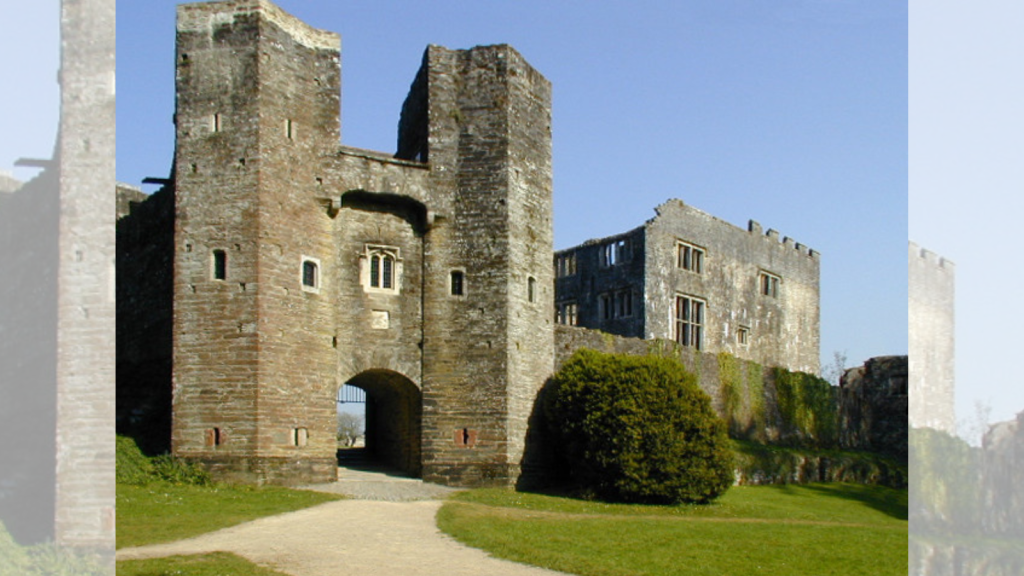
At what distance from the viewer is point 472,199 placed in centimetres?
2730

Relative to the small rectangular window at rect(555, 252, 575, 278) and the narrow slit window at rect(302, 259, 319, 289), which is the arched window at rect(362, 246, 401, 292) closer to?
the narrow slit window at rect(302, 259, 319, 289)

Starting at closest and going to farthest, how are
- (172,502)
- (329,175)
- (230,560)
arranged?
(230,560)
(172,502)
(329,175)

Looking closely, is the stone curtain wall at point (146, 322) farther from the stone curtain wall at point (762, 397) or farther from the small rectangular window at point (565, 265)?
the small rectangular window at point (565, 265)

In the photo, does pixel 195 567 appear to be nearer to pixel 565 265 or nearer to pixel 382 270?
pixel 382 270

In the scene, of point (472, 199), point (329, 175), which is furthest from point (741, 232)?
point (329, 175)

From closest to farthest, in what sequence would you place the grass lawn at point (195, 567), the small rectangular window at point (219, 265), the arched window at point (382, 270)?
the grass lawn at point (195, 567) → the small rectangular window at point (219, 265) → the arched window at point (382, 270)

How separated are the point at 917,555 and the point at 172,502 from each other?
14714 millimetres

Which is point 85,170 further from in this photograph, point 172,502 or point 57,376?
point 172,502

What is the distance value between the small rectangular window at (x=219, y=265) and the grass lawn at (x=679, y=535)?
7.24 metres

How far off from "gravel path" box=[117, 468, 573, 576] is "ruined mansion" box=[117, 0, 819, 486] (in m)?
3.74

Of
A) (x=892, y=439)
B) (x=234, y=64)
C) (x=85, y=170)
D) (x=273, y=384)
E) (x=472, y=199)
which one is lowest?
(x=892, y=439)

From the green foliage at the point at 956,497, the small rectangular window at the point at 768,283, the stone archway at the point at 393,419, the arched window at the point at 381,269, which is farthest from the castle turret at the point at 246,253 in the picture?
the small rectangular window at the point at 768,283

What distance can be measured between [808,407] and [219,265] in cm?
2551

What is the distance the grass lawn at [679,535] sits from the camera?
1626 cm
